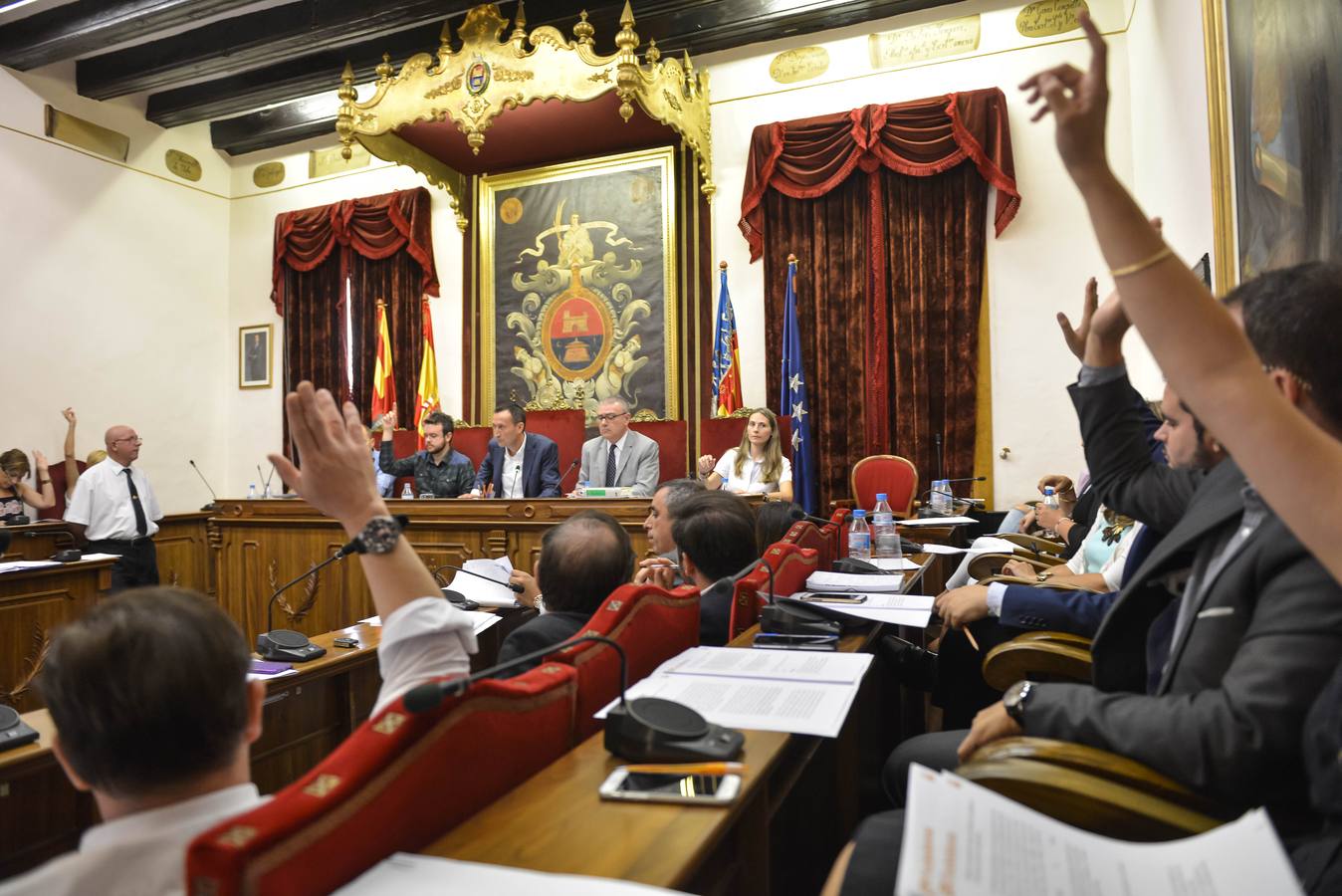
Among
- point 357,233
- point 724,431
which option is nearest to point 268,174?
point 357,233

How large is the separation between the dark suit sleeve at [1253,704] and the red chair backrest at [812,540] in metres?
1.39

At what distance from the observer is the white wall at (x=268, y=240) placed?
5.36 metres

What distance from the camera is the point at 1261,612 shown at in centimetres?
94

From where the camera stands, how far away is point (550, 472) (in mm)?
5641

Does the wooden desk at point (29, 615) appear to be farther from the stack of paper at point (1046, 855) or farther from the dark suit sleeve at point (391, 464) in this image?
the stack of paper at point (1046, 855)

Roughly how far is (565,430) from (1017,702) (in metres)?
5.22

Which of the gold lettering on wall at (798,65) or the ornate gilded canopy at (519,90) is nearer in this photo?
the ornate gilded canopy at (519,90)

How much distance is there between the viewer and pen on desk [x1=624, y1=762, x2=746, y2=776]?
37.7 inches

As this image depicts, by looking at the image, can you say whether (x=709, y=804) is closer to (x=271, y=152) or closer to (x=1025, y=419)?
(x=1025, y=419)

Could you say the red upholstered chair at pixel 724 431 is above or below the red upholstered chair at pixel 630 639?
above

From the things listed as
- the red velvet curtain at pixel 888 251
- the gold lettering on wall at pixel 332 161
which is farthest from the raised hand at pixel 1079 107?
the gold lettering on wall at pixel 332 161

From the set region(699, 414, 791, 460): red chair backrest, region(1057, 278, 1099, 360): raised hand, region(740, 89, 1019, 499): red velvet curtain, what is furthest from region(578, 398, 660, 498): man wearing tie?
region(1057, 278, 1099, 360): raised hand

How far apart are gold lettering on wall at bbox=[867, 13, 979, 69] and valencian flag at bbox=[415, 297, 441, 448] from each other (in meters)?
4.29

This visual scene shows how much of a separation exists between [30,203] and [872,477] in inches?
285
